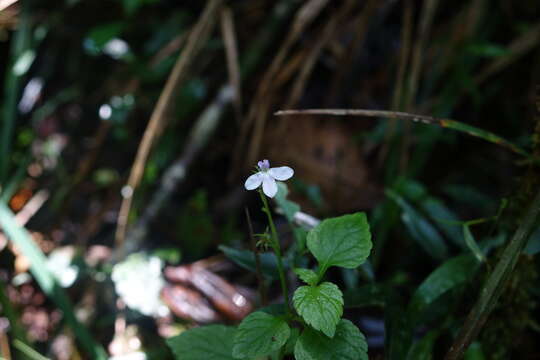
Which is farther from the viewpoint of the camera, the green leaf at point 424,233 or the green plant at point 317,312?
the green leaf at point 424,233

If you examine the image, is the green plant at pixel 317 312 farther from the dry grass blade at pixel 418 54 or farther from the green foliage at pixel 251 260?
the dry grass blade at pixel 418 54

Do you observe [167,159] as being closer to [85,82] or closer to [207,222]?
[207,222]

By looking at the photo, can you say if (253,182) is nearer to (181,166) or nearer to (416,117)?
(416,117)

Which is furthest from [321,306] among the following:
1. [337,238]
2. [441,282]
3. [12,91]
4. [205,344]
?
[12,91]

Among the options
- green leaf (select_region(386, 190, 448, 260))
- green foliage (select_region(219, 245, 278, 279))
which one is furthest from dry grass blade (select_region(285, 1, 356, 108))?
green foliage (select_region(219, 245, 278, 279))

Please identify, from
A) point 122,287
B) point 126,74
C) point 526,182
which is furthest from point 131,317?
point 526,182

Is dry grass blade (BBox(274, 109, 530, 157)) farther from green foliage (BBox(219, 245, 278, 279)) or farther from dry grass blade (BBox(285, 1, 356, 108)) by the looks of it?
dry grass blade (BBox(285, 1, 356, 108))

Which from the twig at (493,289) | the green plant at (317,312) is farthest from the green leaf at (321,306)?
the twig at (493,289)

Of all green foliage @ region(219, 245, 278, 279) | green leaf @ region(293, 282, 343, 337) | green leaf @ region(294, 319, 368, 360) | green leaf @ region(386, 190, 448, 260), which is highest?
green leaf @ region(293, 282, 343, 337)
